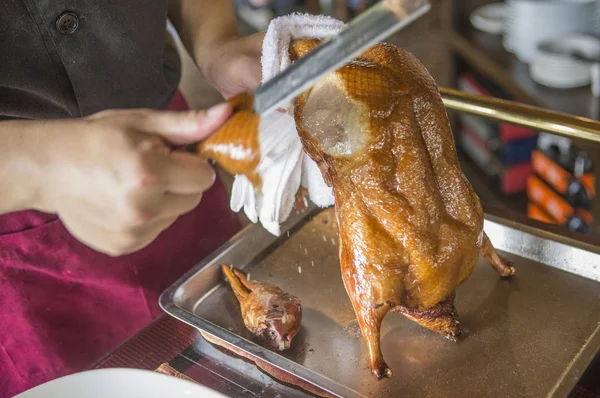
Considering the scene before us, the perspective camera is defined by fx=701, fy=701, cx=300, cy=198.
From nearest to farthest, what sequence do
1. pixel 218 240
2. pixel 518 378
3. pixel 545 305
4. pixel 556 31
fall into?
pixel 518 378 → pixel 545 305 → pixel 218 240 → pixel 556 31

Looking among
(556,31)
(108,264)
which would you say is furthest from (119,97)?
(556,31)

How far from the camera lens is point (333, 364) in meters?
1.25

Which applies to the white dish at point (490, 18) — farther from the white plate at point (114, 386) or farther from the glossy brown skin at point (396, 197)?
the white plate at point (114, 386)

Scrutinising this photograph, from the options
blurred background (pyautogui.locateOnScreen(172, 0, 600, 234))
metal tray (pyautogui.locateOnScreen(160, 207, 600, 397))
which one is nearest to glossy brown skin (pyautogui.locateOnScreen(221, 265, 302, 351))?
metal tray (pyautogui.locateOnScreen(160, 207, 600, 397))

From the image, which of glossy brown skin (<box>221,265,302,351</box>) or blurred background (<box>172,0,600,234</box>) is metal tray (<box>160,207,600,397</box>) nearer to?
glossy brown skin (<box>221,265,302,351</box>)

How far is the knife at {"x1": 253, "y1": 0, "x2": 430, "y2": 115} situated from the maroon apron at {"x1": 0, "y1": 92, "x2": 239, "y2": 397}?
2.55ft

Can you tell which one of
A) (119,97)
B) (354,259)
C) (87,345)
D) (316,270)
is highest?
(119,97)

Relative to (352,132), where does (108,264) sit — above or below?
below

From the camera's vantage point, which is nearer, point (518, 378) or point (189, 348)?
point (518, 378)

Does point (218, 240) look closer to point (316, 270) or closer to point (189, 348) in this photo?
point (316, 270)

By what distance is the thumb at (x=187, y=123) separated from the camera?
35.8 inches

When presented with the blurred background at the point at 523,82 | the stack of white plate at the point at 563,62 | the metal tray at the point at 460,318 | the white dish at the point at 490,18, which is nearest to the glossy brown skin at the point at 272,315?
the metal tray at the point at 460,318

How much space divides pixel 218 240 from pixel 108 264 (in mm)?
290

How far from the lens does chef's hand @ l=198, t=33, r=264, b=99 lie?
1399 millimetres
